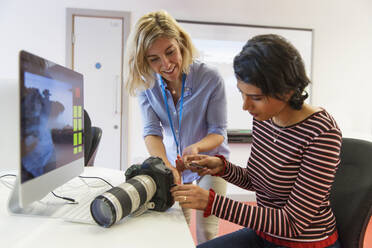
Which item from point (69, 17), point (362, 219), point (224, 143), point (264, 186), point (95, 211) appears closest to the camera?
point (95, 211)

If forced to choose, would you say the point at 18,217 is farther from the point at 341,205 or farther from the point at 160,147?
the point at 341,205

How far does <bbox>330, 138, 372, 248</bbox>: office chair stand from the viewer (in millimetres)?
836

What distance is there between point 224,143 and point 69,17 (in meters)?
2.19

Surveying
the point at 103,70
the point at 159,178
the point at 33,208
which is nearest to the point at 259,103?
the point at 159,178

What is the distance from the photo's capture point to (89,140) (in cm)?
157

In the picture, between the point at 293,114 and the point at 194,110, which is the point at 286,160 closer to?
the point at 293,114

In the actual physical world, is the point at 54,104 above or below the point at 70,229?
above

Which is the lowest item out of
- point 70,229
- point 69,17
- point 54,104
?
point 70,229

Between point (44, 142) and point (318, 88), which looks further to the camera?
point (318, 88)

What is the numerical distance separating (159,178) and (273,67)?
46 cm

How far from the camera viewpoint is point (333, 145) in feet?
2.58

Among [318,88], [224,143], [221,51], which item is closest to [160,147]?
[224,143]

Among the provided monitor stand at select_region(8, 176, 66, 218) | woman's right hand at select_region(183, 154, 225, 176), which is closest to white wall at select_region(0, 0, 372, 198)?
woman's right hand at select_region(183, 154, 225, 176)

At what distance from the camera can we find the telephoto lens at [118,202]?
0.71 m
